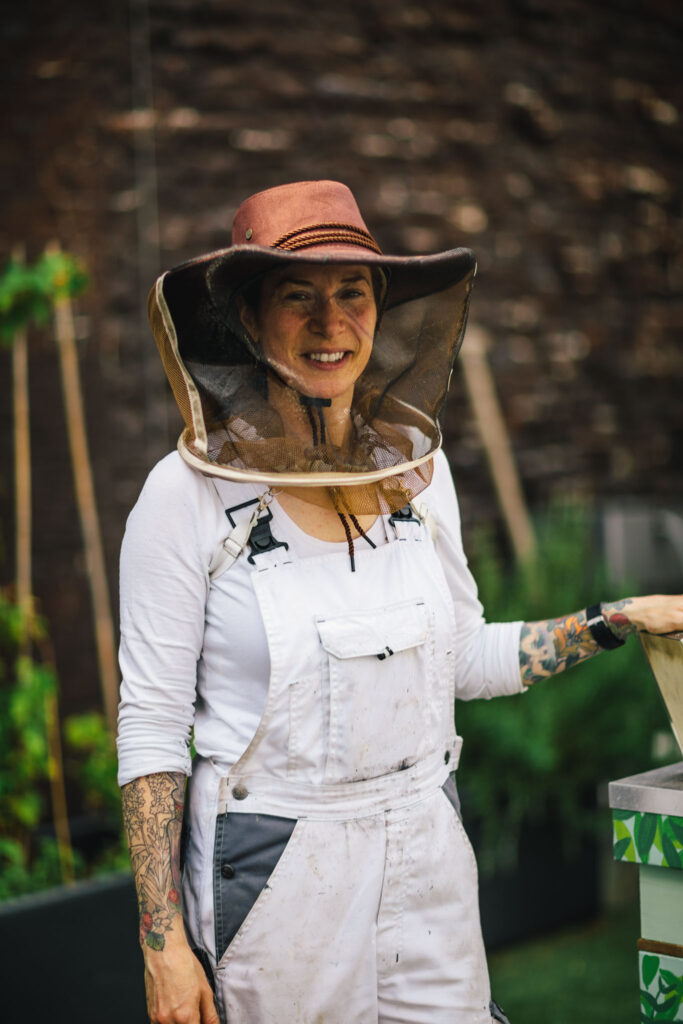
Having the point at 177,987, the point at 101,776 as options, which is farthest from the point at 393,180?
the point at 177,987

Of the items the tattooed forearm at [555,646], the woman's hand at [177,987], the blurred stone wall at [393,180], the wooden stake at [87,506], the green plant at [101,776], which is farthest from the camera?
the blurred stone wall at [393,180]

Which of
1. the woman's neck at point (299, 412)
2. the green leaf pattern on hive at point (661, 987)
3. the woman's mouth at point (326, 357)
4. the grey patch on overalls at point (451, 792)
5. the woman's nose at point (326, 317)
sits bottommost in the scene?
the green leaf pattern on hive at point (661, 987)

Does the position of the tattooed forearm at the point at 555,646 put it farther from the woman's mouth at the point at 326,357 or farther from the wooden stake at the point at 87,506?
the wooden stake at the point at 87,506

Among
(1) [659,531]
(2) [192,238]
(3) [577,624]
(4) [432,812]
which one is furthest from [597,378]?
(4) [432,812]

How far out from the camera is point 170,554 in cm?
179

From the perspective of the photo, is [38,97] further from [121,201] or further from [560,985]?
[560,985]

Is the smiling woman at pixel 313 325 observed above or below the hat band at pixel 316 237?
below

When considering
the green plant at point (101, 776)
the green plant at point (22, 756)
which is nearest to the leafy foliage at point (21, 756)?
the green plant at point (22, 756)

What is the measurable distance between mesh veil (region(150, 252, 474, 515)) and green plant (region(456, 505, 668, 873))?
218 centimetres

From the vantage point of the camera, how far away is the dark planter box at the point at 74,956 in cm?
301

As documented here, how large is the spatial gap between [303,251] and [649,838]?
111 cm

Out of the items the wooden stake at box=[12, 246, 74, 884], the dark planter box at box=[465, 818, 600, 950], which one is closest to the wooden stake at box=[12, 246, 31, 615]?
the wooden stake at box=[12, 246, 74, 884]

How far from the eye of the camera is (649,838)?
1849 mm

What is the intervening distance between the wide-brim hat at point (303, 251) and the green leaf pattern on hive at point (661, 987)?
1.20 metres
